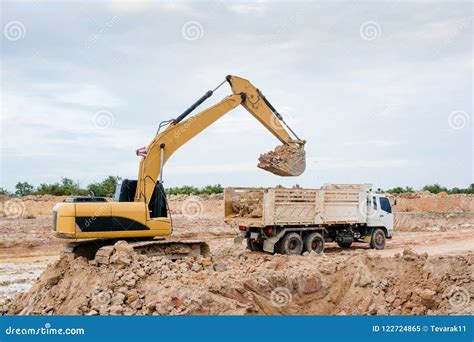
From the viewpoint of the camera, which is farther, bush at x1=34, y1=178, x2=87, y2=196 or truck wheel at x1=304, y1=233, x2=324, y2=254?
bush at x1=34, y1=178, x2=87, y2=196

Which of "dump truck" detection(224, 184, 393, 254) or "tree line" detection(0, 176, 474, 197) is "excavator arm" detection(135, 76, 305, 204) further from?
"tree line" detection(0, 176, 474, 197)

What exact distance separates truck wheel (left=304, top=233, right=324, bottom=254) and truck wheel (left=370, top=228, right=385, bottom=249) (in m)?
3.17

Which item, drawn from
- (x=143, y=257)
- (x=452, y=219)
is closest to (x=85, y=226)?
(x=143, y=257)

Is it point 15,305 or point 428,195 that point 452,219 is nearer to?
point 428,195

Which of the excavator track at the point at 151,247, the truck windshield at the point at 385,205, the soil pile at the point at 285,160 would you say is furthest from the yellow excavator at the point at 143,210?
the truck windshield at the point at 385,205

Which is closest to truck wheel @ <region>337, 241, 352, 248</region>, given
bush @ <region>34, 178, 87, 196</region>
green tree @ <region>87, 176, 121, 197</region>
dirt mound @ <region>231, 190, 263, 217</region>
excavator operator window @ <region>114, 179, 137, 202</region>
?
dirt mound @ <region>231, 190, 263, 217</region>

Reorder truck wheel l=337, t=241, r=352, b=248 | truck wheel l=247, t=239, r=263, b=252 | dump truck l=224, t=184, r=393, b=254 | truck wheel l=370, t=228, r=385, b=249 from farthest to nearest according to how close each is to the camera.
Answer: truck wheel l=370, t=228, r=385, b=249 < truck wheel l=337, t=241, r=352, b=248 < truck wheel l=247, t=239, r=263, b=252 < dump truck l=224, t=184, r=393, b=254

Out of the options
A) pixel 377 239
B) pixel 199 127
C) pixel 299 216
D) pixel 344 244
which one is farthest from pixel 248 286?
pixel 377 239

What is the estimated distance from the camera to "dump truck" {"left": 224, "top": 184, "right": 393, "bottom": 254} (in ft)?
55.6

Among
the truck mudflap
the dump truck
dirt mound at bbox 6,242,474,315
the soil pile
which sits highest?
the soil pile

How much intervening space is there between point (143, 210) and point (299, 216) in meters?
6.46

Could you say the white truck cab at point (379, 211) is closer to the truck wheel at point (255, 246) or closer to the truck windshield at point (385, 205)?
the truck windshield at point (385, 205)

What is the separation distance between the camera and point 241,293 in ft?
33.7

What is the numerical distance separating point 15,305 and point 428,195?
135ft
